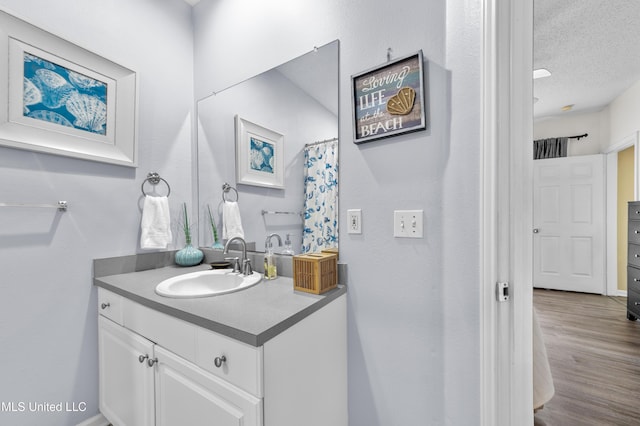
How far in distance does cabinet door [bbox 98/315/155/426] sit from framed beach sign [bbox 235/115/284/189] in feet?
3.10

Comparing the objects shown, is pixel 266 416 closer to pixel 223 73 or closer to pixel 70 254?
pixel 70 254

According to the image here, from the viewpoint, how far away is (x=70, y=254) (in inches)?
51.6

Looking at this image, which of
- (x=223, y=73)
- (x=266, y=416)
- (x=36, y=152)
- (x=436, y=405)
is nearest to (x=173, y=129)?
(x=223, y=73)

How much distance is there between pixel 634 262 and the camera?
9.18 ft

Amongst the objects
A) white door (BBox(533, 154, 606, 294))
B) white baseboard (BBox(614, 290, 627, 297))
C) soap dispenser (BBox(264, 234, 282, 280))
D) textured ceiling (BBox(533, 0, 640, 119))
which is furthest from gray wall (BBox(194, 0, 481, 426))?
white baseboard (BBox(614, 290, 627, 297))

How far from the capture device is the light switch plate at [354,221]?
119 cm

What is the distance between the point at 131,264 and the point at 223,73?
1.30m

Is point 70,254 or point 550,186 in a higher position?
point 550,186

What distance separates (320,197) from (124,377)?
1.23 metres

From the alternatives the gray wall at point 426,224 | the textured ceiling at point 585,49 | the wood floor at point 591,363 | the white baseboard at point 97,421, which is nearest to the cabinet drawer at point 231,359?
the gray wall at point 426,224

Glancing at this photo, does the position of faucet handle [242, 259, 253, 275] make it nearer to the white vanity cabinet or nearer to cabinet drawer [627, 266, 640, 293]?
the white vanity cabinet

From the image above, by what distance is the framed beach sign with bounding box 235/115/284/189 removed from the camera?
4.82 feet

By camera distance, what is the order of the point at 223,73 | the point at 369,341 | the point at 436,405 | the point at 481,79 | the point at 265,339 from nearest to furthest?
the point at 265,339, the point at 481,79, the point at 436,405, the point at 369,341, the point at 223,73

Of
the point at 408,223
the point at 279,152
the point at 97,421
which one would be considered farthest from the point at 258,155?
the point at 97,421
